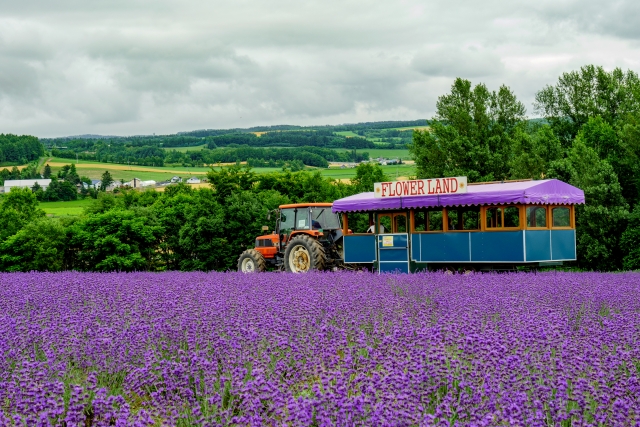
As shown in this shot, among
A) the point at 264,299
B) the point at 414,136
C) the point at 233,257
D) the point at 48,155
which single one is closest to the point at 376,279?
the point at 264,299

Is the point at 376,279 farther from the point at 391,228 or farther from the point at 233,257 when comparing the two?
the point at 233,257

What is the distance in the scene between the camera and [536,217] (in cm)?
1789

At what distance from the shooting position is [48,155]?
402ft

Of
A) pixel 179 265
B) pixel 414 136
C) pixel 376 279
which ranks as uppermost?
pixel 414 136

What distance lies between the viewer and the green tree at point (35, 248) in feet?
111

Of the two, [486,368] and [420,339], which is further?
[420,339]

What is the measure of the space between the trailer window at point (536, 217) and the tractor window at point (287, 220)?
7.31 metres

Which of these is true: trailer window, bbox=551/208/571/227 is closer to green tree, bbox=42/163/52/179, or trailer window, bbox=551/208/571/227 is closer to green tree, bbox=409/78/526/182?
green tree, bbox=409/78/526/182

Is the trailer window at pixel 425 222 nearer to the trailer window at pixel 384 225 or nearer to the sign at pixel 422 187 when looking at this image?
the sign at pixel 422 187

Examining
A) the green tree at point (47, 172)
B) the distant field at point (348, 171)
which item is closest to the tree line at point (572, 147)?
the distant field at point (348, 171)

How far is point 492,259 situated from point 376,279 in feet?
15.2

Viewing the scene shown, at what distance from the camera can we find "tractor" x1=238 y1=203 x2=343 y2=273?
21.2 metres

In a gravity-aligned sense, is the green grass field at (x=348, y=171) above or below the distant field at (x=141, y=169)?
below

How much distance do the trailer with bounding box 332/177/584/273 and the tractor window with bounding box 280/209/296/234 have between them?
2.07 metres
